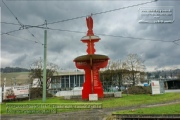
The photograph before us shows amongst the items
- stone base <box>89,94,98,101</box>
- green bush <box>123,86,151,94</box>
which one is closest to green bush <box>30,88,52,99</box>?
stone base <box>89,94,98,101</box>

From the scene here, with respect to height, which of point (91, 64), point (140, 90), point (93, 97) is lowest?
point (93, 97)

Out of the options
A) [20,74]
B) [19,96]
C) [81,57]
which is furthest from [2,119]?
[20,74]

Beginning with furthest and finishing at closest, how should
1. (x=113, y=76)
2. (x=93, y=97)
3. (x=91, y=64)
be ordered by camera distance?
1. (x=113, y=76)
2. (x=91, y=64)
3. (x=93, y=97)

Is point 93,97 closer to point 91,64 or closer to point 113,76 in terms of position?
point 91,64

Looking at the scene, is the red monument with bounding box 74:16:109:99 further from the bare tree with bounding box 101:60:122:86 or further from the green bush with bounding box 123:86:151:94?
the bare tree with bounding box 101:60:122:86

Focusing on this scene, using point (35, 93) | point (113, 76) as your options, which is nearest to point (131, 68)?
point (113, 76)

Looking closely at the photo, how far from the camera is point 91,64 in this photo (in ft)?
80.1

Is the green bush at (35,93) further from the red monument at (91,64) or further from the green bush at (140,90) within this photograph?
the green bush at (140,90)

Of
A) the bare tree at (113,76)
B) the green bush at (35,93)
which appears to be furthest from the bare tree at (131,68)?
the green bush at (35,93)

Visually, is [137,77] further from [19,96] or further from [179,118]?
[179,118]

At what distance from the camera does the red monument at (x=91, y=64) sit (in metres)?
24.3

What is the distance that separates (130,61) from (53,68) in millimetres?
17640

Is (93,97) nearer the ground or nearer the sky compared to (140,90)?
nearer the ground

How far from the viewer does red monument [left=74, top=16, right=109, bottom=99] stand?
79.9 ft
